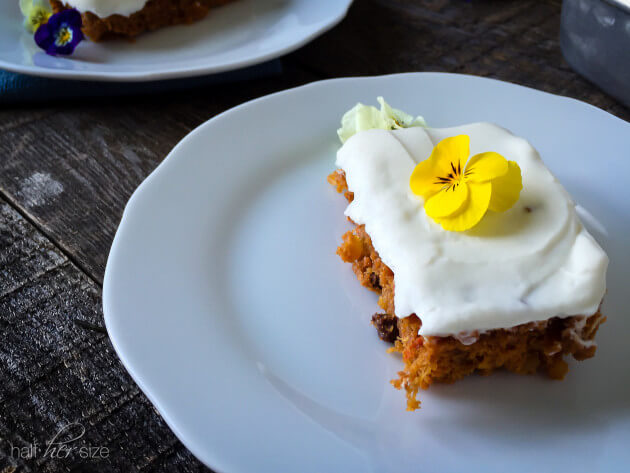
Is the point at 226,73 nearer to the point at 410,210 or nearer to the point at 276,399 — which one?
the point at 410,210

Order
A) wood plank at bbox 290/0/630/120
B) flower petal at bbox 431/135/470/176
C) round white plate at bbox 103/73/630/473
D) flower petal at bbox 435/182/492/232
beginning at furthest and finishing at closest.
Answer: wood plank at bbox 290/0/630/120 < flower petal at bbox 431/135/470/176 < flower petal at bbox 435/182/492/232 < round white plate at bbox 103/73/630/473

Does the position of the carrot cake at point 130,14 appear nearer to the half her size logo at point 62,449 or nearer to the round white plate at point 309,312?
the round white plate at point 309,312

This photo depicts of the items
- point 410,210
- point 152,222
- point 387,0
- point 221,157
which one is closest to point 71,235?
point 152,222

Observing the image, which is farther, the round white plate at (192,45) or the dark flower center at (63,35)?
the dark flower center at (63,35)

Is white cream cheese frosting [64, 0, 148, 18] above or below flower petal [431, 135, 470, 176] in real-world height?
above

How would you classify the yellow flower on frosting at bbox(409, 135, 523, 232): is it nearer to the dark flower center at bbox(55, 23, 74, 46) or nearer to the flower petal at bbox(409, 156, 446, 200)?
the flower petal at bbox(409, 156, 446, 200)

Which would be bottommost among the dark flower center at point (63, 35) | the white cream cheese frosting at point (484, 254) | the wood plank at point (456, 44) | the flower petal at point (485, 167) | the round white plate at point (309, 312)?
the wood plank at point (456, 44)

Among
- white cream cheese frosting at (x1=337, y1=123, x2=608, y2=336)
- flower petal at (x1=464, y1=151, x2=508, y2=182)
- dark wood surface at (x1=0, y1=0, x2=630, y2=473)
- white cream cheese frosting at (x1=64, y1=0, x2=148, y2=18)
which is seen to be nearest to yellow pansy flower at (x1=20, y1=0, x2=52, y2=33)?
white cream cheese frosting at (x1=64, y1=0, x2=148, y2=18)

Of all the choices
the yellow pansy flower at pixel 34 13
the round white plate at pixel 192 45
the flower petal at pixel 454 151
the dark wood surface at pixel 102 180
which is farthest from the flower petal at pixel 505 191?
the yellow pansy flower at pixel 34 13

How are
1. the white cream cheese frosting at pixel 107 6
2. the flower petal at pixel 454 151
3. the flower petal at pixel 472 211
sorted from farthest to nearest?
1. the white cream cheese frosting at pixel 107 6
2. the flower petal at pixel 454 151
3. the flower petal at pixel 472 211
